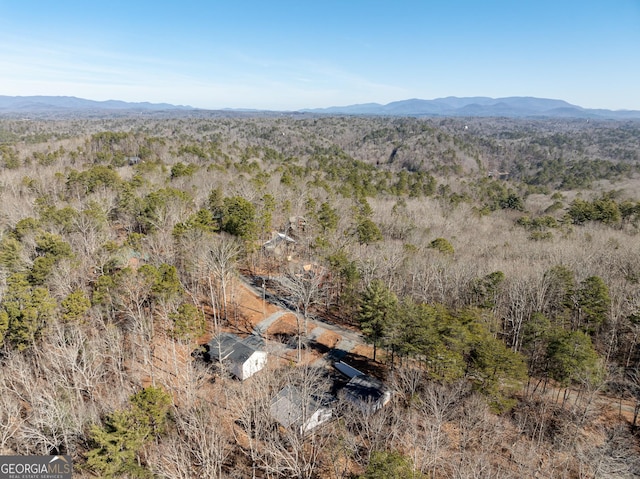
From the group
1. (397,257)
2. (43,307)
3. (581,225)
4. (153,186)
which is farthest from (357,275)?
(581,225)

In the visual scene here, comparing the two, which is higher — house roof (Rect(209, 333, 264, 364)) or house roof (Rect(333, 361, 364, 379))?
house roof (Rect(209, 333, 264, 364))

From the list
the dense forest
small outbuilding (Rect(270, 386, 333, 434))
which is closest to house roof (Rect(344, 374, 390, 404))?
the dense forest

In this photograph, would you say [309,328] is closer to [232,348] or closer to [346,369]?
[346,369]

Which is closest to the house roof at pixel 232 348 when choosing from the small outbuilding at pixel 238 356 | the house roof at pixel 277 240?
the small outbuilding at pixel 238 356

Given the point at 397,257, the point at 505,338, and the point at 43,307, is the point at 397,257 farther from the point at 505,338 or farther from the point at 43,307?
the point at 43,307

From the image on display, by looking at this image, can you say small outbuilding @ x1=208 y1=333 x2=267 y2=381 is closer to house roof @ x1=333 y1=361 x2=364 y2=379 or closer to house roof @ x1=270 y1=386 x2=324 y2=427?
house roof @ x1=270 y1=386 x2=324 y2=427

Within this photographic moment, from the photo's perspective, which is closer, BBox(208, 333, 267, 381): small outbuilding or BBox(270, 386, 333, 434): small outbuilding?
BBox(270, 386, 333, 434): small outbuilding
